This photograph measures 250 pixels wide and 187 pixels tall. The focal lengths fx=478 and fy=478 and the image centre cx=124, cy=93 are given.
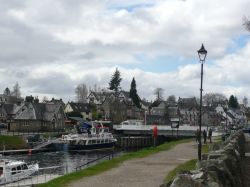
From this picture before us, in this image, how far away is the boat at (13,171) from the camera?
36169mm

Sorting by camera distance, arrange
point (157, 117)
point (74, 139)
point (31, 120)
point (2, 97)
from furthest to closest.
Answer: point (2, 97)
point (157, 117)
point (31, 120)
point (74, 139)

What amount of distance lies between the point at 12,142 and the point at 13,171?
40.4m

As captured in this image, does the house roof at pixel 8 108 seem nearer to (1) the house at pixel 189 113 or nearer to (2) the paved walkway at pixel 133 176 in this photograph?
(1) the house at pixel 189 113

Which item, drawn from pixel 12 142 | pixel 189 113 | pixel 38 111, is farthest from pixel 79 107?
pixel 12 142

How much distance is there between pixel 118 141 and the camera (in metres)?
91.1

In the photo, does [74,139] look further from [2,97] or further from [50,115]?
[2,97]

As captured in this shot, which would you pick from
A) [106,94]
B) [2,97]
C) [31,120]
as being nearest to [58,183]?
[31,120]

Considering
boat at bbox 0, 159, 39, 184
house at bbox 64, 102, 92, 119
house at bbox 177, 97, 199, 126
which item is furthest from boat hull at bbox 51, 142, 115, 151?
house at bbox 177, 97, 199, 126

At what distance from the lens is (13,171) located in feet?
124

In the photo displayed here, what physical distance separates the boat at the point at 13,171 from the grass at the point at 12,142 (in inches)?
1369

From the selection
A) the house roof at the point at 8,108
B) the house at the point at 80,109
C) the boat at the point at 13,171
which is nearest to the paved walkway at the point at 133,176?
the boat at the point at 13,171

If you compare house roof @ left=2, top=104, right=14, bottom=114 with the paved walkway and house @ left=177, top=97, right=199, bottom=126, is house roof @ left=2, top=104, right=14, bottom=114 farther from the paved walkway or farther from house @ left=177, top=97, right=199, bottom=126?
the paved walkway

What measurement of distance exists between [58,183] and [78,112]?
12683cm

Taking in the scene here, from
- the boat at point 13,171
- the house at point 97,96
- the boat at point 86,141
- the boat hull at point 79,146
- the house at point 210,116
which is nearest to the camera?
the boat at point 13,171
